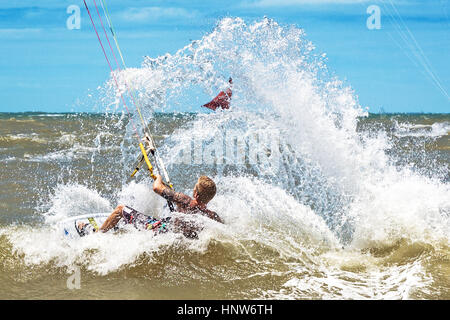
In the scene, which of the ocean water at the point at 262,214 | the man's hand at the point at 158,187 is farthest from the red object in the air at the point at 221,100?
the man's hand at the point at 158,187

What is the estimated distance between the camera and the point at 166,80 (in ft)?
25.0

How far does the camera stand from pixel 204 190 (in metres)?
5.74

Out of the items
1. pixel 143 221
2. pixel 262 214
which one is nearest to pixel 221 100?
A: pixel 262 214

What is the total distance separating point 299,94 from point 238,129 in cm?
122

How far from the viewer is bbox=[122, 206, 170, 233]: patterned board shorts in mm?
5971

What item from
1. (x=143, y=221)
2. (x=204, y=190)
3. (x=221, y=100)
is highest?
(x=221, y=100)

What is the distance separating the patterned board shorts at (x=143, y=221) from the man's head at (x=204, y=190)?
0.56m

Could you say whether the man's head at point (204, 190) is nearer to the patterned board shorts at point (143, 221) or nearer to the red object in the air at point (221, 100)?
the patterned board shorts at point (143, 221)

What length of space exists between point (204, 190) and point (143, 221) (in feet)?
3.14

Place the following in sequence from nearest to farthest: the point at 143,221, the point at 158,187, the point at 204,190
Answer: the point at 204,190 < the point at 158,187 < the point at 143,221

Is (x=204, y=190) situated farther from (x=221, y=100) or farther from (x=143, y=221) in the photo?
(x=221, y=100)

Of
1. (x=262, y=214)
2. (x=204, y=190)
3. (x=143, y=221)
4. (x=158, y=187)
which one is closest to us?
(x=204, y=190)
